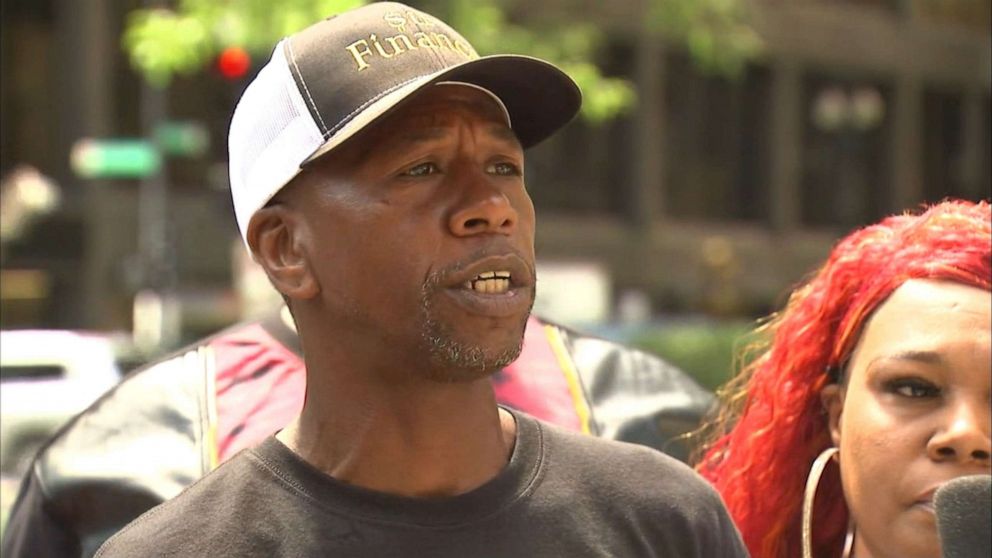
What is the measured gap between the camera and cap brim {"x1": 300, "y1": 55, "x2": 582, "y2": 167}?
2.12m

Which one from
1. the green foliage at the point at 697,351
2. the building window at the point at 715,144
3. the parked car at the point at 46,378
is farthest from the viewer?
the building window at the point at 715,144

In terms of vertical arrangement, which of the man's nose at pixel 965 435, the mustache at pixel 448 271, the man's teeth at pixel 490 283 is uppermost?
the mustache at pixel 448 271

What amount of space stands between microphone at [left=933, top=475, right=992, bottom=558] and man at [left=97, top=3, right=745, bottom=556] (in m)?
0.46

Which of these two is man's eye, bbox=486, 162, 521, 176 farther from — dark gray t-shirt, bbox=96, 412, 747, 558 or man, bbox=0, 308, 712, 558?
man, bbox=0, 308, 712, 558

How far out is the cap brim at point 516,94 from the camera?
2.12 m

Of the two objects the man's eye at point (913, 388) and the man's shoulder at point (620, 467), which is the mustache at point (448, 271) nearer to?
the man's shoulder at point (620, 467)

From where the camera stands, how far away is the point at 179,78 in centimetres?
2392

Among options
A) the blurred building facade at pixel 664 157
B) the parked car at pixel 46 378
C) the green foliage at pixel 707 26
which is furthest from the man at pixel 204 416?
the blurred building facade at pixel 664 157

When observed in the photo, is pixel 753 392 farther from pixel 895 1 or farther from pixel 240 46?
pixel 895 1

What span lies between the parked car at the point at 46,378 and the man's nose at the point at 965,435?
7.44 metres

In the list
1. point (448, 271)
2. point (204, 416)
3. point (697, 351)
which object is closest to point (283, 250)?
point (448, 271)

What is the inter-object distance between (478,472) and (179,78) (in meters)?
22.4

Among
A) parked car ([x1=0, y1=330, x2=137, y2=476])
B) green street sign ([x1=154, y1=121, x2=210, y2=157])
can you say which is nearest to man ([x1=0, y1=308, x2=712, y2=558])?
parked car ([x1=0, y1=330, x2=137, y2=476])

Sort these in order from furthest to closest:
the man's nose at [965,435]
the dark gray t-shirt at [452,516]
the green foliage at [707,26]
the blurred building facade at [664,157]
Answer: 1. the blurred building facade at [664,157]
2. the green foliage at [707,26]
3. the man's nose at [965,435]
4. the dark gray t-shirt at [452,516]
